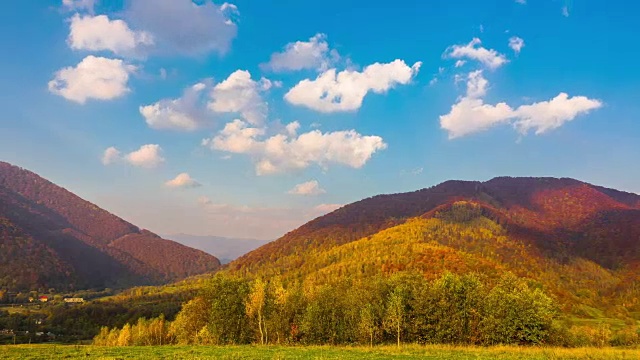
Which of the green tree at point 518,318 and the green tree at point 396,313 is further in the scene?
the green tree at point 396,313

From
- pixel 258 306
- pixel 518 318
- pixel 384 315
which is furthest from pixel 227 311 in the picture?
pixel 518 318

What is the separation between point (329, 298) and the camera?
9619 cm

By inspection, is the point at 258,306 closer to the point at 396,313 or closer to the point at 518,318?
the point at 396,313

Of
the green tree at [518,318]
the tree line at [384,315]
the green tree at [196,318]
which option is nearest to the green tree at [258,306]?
the tree line at [384,315]

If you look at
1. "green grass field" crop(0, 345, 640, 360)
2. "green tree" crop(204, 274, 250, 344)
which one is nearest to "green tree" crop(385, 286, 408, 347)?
"green grass field" crop(0, 345, 640, 360)

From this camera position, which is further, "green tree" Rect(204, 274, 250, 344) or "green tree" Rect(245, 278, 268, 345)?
"green tree" Rect(245, 278, 268, 345)

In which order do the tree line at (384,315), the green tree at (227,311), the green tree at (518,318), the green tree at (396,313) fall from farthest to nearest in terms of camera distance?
1. the green tree at (227,311)
2. the green tree at (396,313)
3. the tree line at (384,315)
4. the green tree at (518,318)

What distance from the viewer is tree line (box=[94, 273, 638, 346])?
76.7 metres

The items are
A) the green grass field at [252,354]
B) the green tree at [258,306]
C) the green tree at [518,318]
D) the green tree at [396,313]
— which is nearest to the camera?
the green grass field at [252,354]

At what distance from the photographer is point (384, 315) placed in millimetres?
84312

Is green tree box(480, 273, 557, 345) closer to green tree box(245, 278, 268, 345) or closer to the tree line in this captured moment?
the tree line

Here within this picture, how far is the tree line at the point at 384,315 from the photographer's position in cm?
7669

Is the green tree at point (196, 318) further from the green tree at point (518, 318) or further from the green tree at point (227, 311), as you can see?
the green tree at point (518, 318)

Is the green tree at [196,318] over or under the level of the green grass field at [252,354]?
under
